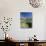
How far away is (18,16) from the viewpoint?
480 cm

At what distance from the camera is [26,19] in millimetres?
4824

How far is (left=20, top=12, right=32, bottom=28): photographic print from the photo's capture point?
15.8 feet

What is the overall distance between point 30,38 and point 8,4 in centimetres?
150

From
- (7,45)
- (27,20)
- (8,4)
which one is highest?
(8,4)

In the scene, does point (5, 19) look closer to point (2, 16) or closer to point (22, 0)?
point (2, 16)

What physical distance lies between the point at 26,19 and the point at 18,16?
0.32 metres

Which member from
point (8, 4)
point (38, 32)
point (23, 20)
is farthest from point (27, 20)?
point (8, 4)

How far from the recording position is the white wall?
15.5 ft

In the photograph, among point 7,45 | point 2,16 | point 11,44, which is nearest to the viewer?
point 11,44

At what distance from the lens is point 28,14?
485 centimetres

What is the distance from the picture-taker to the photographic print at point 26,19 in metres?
4.81

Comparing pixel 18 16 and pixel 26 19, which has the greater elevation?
pixel 18 16

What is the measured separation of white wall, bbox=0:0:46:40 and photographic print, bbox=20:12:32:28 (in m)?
0.11

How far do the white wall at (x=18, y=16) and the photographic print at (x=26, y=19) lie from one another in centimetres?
11
